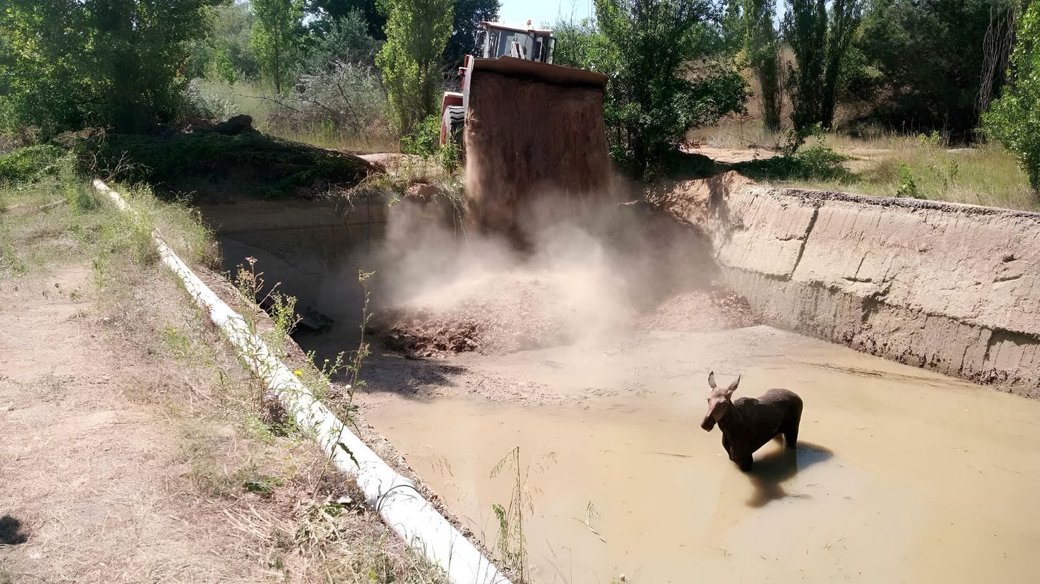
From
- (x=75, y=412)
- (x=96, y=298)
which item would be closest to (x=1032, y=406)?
(x=75, y=412)

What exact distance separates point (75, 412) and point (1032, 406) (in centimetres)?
819

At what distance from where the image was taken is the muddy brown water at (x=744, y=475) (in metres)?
5.12

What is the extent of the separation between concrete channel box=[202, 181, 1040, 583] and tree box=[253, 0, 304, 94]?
16.6 m

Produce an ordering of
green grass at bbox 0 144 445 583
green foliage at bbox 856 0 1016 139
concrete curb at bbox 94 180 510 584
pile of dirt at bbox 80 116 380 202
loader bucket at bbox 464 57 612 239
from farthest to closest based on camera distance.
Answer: green foliage at bbox 856 0 1016 139, pile of dirt at bbox 80 116 380 202, loader bucket at bbox 464 57 612 239, green grass at bbox 0 144 445 583, concrete curb at bbox 94 180 510 584

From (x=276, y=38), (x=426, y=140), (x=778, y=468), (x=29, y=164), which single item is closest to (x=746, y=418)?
(x=778, y=468)

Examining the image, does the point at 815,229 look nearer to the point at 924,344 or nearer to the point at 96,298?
the point at 924,344

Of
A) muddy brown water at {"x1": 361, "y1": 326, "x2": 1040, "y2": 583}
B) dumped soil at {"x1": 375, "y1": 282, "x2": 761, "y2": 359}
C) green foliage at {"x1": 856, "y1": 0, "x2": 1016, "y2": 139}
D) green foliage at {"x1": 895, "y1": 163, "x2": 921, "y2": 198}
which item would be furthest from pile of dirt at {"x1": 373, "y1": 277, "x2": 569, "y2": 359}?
green foliage at {"x1": 856, "y1": 0, "x2": 1016, "y2": 139}

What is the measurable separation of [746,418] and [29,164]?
41.7 feet

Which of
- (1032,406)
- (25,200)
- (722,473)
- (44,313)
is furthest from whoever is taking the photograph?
(25,200)

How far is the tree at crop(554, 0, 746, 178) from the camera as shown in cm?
1346

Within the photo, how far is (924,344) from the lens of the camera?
8758 millimetres

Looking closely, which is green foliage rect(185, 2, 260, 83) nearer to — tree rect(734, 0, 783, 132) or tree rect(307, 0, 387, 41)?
tree rect(307, 0, 387, 41)

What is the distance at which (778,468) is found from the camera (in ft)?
21.3

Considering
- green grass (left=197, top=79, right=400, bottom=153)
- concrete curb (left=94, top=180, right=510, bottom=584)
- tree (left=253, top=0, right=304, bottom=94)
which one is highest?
tree (left=253, top=0, right=304, bottom=94)
